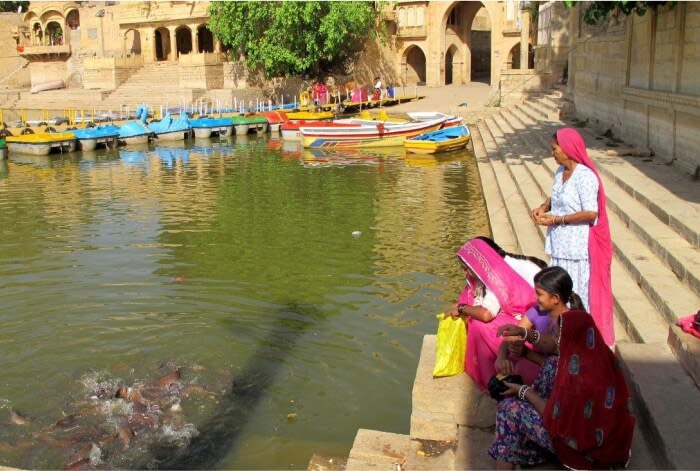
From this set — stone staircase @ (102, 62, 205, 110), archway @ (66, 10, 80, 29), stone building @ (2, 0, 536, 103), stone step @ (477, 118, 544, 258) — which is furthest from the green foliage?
archway @ (66, 10, 80, 29)

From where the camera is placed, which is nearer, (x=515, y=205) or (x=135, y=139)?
(x=515, y=205)

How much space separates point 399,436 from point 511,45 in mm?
34433

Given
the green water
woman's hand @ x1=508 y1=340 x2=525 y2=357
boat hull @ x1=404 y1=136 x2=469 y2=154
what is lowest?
the green water

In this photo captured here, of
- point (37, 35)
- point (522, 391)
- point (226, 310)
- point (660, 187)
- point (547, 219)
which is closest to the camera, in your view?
point (522, 391)

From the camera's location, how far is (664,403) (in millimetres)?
3949

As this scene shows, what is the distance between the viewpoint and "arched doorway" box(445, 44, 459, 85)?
40.6 metres

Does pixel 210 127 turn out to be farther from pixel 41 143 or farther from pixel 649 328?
pixel 649 328

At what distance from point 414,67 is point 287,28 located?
12.3 metres

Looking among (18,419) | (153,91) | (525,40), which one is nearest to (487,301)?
(18,419)

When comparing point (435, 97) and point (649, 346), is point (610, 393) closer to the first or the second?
point (649, 346)

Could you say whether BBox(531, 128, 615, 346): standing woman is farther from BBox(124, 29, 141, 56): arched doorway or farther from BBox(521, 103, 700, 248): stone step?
BBox(124, 29, 141, 56): arched doorway

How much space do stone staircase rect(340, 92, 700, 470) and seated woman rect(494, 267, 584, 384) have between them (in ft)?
1.28

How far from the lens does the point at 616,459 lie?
3.41 meters

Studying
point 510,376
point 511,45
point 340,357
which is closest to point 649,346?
point 510,376
